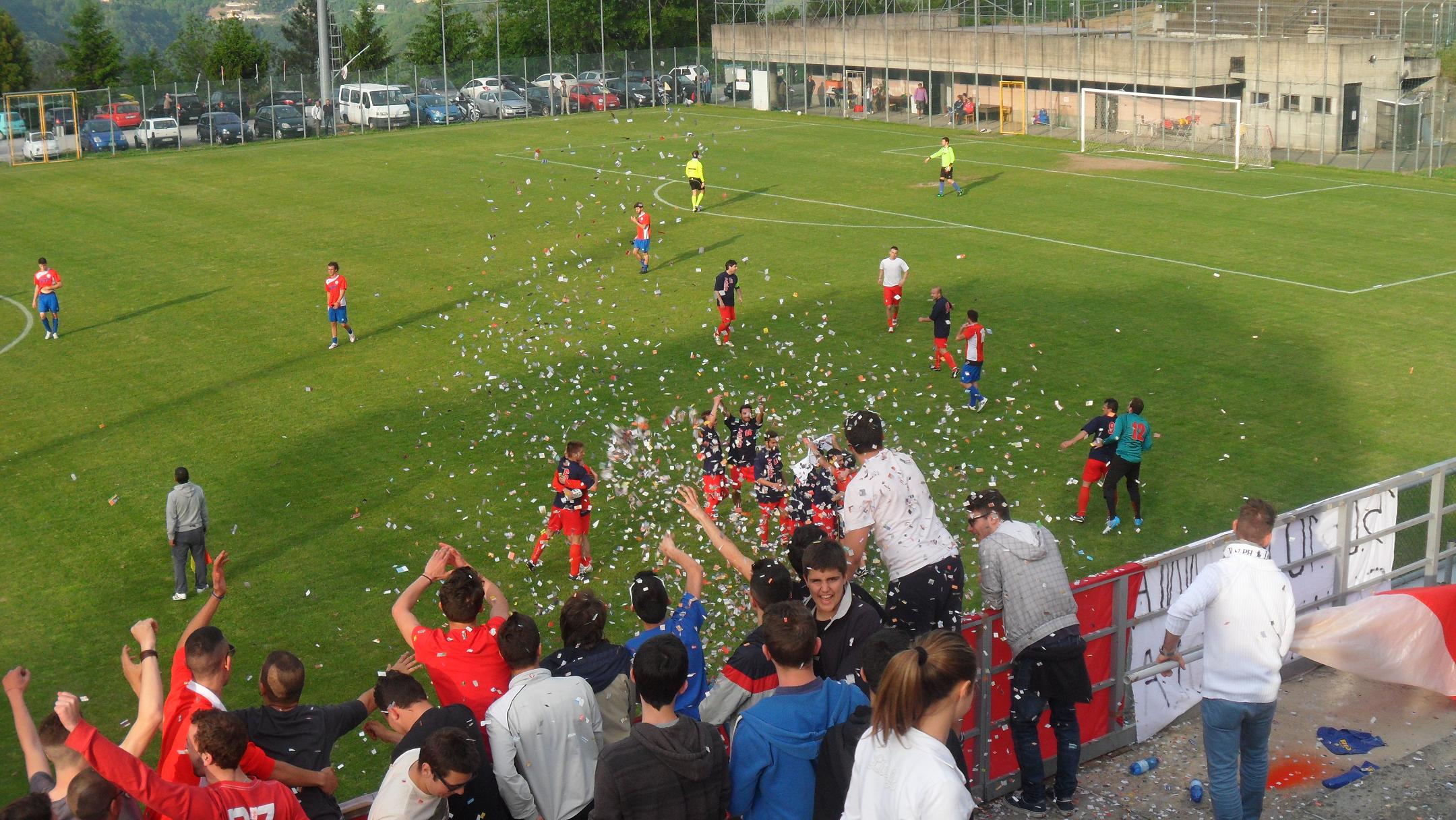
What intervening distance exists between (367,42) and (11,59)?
2008 cm

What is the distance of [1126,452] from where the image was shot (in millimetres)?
15117

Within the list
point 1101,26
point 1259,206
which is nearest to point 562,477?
point 1259,206

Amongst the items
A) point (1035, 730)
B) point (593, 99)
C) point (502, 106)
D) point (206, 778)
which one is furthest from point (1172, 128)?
point (206, 778)

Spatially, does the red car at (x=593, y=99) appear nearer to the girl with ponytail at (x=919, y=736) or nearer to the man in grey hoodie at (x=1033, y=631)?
the man in grey hoodie at (x=1033, y=631)

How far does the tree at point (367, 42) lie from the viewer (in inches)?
3282

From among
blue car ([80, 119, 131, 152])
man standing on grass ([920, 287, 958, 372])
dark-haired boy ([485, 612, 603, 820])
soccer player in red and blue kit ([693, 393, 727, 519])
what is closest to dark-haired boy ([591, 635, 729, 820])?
dark-haired boy ([485, 612, 603, 820])

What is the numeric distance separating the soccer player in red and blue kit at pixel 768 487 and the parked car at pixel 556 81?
54.2m

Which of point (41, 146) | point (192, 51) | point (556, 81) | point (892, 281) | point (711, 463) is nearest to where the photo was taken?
point (711, 463)

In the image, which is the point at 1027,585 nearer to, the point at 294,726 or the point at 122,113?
the point at 294,726

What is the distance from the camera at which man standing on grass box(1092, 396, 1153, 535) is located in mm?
15102

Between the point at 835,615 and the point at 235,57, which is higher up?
the point at 235,57

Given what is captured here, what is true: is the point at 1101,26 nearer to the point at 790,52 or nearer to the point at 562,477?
the point at 790,52

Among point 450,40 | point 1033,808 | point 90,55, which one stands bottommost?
point 1033,808

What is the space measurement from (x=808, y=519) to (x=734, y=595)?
1.18m
